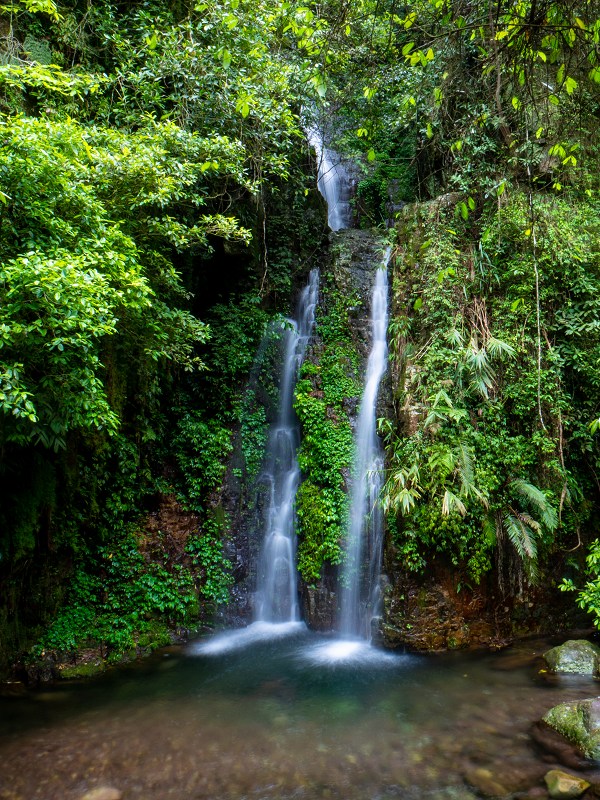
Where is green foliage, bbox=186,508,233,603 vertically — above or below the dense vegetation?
below

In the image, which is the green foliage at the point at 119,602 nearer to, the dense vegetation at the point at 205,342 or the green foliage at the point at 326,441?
the dense vegetation at the point at 205,342

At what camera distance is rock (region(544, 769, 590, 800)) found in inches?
158

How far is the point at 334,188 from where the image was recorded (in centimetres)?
1427

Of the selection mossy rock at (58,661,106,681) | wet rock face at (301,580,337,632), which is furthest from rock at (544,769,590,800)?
mossy rock at (58,661,106,681)

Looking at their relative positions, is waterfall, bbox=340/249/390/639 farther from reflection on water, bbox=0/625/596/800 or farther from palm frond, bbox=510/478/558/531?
palm frond, bbox=510/478/558/531

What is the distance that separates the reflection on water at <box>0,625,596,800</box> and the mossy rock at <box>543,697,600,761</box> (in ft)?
1.02

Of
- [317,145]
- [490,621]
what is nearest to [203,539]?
[490,621]

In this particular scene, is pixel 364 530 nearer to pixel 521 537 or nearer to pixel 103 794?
pixel 521 537

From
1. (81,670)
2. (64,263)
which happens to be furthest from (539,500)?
(81,670)

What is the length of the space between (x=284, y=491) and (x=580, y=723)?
5447mm

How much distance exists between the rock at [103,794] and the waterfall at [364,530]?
391 cm

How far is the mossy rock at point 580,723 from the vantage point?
446 cm

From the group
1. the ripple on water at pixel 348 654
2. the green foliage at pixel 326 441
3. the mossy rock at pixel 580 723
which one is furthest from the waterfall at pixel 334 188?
the mossy rock at pixel 580 723

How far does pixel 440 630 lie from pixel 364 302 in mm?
6178
